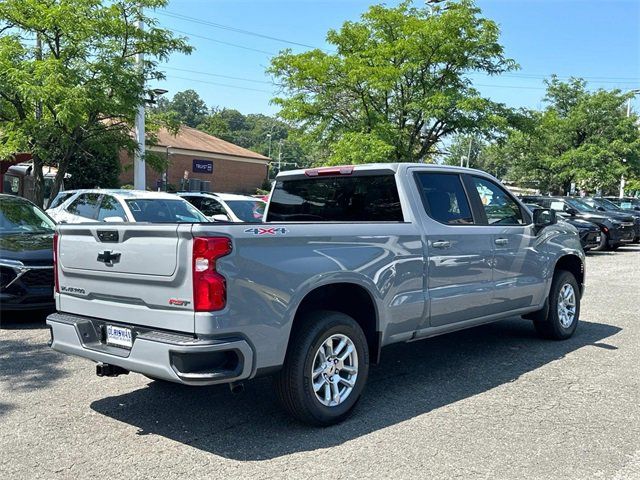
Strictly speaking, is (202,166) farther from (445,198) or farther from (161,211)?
(445,198)

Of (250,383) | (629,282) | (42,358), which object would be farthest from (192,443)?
(629,282)

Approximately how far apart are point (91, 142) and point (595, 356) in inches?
417

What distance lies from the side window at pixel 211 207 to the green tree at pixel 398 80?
5.80 meters

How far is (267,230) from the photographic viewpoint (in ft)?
13.2

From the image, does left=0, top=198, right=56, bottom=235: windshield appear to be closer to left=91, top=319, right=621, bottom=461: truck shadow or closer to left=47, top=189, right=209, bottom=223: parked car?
left=47, top=189, right=209, bottom=223: parked car

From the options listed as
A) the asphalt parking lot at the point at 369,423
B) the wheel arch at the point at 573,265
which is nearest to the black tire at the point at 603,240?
the wheel arch at the point at 573,265

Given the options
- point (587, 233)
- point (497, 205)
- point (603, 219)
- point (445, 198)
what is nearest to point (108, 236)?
point (445, 198)

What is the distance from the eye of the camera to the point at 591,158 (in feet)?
94.6

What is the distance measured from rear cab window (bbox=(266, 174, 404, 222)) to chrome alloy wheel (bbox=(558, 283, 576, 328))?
2.90 m

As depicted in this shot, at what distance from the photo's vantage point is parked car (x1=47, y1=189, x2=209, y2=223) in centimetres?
1081

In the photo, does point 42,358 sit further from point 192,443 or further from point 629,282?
point 629,282

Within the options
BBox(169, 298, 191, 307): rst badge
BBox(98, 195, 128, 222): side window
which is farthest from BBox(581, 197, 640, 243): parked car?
BBox(169, 298, 191, 307): rst badge

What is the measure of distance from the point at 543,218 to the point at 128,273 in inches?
183

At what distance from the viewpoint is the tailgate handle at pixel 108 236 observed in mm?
4203
